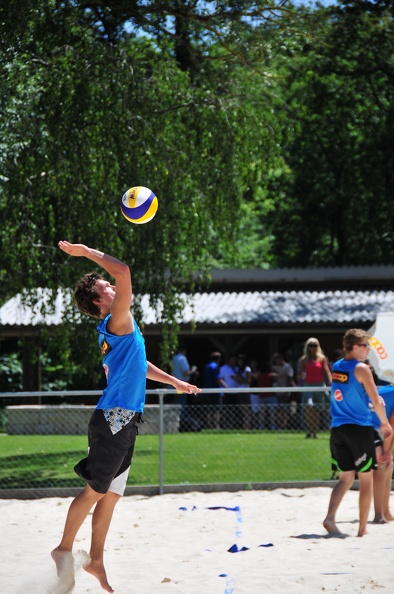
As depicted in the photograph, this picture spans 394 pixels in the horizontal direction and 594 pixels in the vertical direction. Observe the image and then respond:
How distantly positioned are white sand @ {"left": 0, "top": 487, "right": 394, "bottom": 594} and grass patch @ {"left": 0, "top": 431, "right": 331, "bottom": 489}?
1.31 meters

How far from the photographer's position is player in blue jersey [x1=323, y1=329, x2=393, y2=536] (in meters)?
9.05

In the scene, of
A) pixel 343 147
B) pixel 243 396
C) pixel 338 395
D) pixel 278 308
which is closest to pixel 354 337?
pixel 338 395

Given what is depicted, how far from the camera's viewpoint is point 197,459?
15.1m

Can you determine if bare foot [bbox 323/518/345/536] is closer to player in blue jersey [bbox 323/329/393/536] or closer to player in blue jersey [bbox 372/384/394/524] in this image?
player in blue jersey [bbox 323/329/393/536]

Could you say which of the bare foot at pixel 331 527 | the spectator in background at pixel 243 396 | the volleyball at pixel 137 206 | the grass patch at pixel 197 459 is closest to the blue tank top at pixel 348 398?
the bare foot at pixel 331 527

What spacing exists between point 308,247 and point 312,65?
10006mm

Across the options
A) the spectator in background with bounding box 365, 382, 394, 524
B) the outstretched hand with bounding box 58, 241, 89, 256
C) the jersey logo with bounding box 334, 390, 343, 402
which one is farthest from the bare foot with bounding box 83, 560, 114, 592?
the spectator in background with bounding box 365, 382, 394, 524

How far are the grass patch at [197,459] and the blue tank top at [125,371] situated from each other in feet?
23.2

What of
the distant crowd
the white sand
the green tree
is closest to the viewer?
the white sand

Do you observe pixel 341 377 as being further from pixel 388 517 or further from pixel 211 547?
pixel 211 547

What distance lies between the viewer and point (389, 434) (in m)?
8.95

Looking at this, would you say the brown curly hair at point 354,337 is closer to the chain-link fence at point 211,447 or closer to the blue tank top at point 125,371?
the blue tank top at point 125,371

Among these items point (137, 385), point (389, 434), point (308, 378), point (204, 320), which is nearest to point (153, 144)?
point (308, 378)

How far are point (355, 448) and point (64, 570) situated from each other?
12.4 ft
